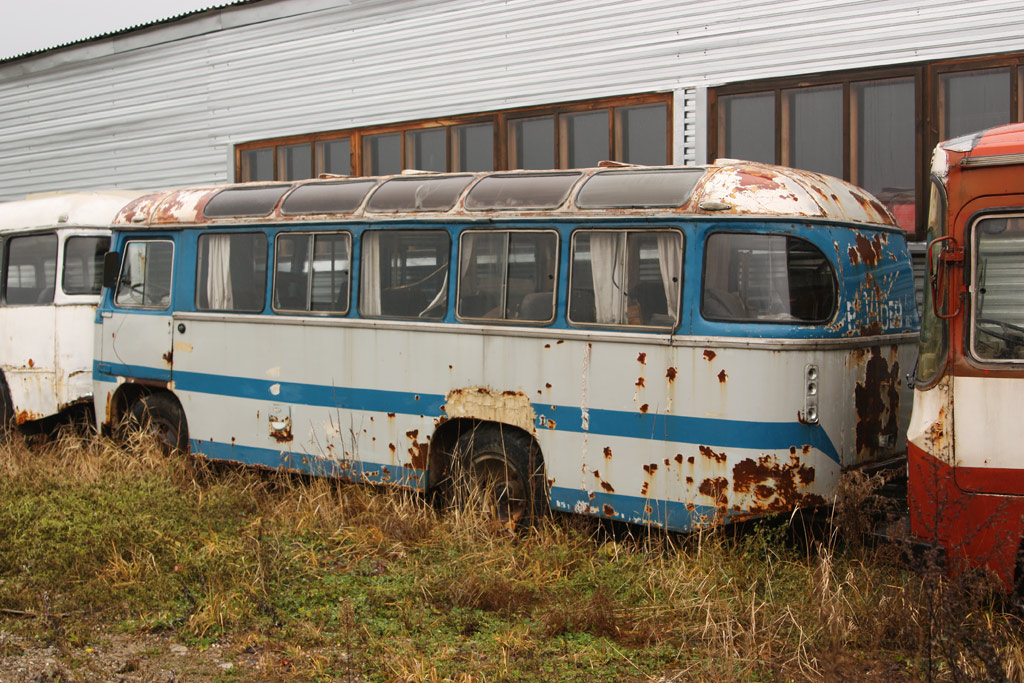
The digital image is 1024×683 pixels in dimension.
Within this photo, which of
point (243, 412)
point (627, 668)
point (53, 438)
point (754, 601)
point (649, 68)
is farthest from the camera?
point (649, 68)

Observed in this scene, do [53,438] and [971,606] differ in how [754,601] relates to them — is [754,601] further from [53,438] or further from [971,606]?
[53,438]

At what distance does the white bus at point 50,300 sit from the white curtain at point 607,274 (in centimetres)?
580

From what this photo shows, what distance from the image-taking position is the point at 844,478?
6.06 meters

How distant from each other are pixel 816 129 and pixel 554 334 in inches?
190

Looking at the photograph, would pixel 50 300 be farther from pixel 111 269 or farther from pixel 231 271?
pixel 231 271

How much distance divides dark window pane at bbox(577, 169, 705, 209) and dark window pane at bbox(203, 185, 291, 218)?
119 inches

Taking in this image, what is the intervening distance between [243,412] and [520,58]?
5829mm

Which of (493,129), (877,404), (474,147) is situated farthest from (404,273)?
(474,147)

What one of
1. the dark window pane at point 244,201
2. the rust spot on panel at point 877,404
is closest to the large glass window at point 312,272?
the dark window pane at point 244,201

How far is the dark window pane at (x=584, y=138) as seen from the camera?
11789mm

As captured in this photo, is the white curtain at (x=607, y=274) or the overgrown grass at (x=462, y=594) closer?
the overgrown grass at (x=462, y=594)

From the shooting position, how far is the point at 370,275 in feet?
26.0

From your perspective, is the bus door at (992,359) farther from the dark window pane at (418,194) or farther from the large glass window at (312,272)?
the large glass window at (312,272)

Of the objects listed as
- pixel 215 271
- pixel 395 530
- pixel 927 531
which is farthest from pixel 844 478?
pixel 215 271
